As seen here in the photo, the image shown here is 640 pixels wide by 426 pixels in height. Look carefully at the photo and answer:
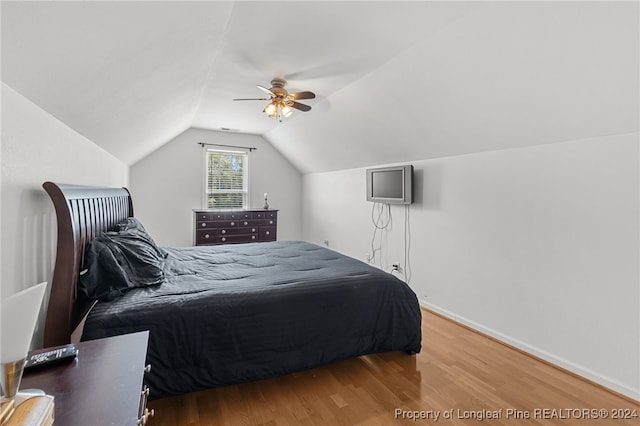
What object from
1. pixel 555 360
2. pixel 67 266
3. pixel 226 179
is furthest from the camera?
pixel 226 179

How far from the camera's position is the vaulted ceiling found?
1359 mm

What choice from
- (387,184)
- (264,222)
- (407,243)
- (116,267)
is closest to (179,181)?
(264,222)

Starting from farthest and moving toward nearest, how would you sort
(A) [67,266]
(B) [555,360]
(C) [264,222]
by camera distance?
1. (C) [264,222]
2. (B) [555,360]
3. (A) [67,266]

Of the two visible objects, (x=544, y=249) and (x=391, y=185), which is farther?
(x=391, y=185)

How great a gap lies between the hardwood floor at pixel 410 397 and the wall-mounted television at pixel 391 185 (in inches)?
75.1

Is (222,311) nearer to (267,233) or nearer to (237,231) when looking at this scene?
(237,231)

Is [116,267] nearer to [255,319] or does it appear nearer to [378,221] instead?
[255,319]

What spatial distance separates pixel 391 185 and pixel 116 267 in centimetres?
313

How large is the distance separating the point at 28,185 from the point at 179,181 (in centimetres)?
444

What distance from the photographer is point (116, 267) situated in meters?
1.90

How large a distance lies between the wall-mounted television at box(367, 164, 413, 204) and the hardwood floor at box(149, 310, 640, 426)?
1.91m

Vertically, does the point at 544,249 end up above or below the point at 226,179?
below

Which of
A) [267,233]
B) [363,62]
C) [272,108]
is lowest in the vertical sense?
[267,233]

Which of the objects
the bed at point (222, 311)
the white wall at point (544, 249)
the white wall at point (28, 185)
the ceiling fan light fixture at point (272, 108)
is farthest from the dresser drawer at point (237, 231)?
the white wall at point (28, 185)
